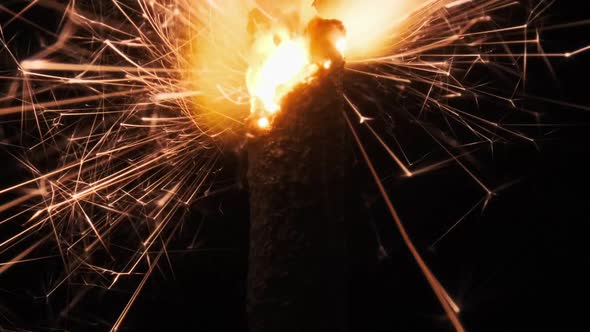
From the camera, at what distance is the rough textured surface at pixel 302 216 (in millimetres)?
1024

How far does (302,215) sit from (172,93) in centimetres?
130

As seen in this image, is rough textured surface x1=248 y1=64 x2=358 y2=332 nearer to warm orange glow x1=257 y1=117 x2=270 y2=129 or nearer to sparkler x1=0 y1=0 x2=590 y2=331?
warm orange glow x1=257 y1=117 x2=270 y2=129

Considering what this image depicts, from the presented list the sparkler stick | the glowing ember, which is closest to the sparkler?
the glowing ember

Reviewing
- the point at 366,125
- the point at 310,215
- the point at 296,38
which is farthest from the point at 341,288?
the point at 366,125

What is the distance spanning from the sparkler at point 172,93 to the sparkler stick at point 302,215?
0.79ft

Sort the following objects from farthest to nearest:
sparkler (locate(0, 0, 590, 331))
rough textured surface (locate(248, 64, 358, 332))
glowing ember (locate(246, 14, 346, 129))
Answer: sparkler (locate(0, 0, 590, 331)) < glowing ember (locate(246, 14, 346, 129)) < rough textured surface (locate(248, 64, 358, 332))

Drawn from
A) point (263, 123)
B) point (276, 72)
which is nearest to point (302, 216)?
point (263, 123)

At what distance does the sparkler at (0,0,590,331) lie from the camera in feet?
5.97

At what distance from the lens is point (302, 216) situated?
1062mm

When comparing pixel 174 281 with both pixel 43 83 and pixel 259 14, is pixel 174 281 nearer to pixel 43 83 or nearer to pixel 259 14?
pixel 43 83

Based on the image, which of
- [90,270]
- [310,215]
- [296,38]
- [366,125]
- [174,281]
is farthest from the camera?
[174,281]

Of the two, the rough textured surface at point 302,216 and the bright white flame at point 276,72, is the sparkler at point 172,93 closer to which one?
the bright white flame at point 276,72

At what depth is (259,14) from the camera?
51.2 inches

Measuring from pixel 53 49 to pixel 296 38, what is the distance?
5.12 feet
